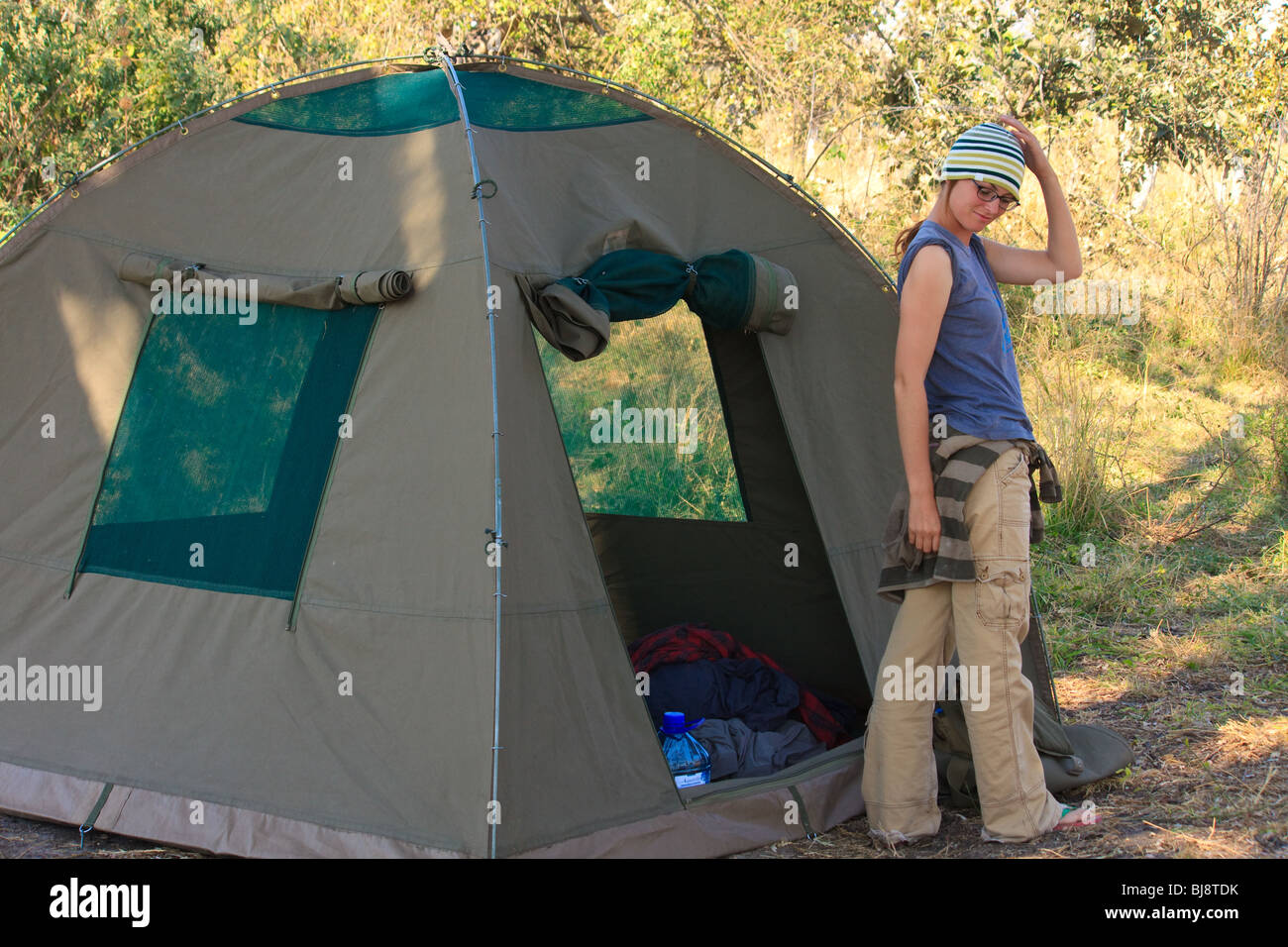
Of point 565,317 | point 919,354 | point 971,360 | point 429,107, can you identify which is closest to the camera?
point 919,354

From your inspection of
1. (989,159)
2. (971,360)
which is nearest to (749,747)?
(971,360)

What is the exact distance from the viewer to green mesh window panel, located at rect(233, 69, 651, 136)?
11.3ft

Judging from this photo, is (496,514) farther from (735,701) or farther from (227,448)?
(735,701)

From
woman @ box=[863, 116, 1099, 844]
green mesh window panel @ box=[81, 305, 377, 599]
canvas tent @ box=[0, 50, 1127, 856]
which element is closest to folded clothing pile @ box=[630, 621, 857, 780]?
canvas tent @ box=[0, 50, 1127, 856]

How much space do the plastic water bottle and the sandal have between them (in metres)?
0.97

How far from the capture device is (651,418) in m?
4.07

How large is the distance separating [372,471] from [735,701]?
1492mm

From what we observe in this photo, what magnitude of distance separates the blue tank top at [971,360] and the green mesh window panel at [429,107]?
1.14 meters

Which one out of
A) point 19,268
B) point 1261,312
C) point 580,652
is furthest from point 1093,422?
point 19,268

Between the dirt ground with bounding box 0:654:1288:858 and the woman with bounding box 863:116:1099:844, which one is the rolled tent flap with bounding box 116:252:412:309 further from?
the dirt ground with bounding box 0:654:1288:858

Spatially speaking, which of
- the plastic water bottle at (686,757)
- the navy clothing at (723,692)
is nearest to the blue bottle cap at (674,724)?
the plastic water bottle at (686,757)

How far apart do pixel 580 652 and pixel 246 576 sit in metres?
0.95

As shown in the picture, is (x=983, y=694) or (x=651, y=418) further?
(x=651, y=418)

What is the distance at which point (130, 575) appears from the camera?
348cm
